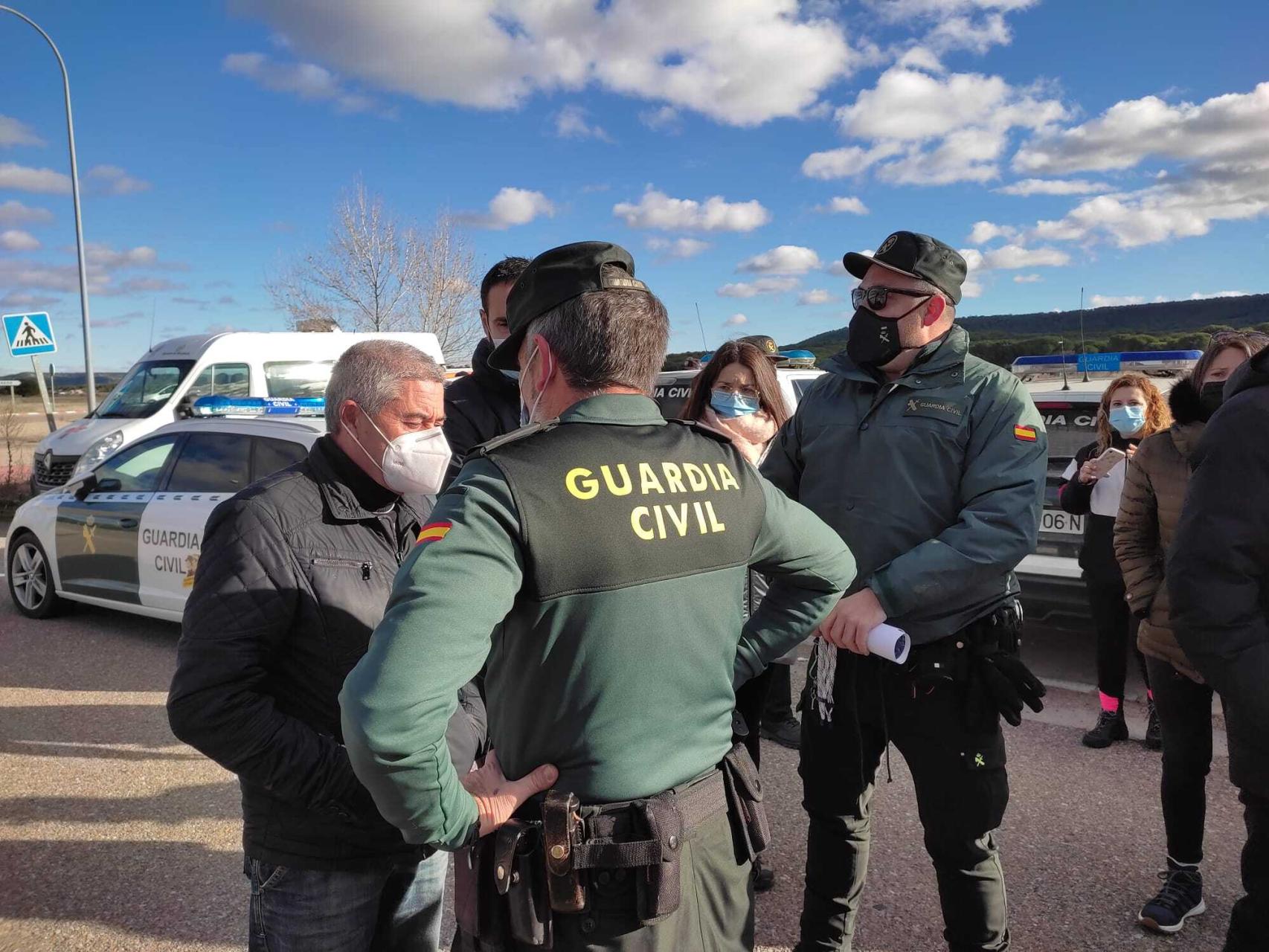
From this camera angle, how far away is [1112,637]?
4.59m

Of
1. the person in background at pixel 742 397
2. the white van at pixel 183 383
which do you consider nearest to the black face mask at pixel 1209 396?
the person in background at pixel 742 397

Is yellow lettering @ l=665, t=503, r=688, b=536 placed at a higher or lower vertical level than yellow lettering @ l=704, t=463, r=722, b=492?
lower

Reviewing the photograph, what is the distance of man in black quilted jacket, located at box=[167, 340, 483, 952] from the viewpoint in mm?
1840

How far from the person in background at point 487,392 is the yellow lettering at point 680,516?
1.55 meters

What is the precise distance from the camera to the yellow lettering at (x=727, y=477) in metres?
1.61

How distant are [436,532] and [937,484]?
65.9 inches

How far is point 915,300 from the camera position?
8.72ft

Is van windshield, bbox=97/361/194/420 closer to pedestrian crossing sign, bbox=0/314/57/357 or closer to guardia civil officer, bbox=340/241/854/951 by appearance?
pedestrian crossing sign, bbox=0/314/57/357

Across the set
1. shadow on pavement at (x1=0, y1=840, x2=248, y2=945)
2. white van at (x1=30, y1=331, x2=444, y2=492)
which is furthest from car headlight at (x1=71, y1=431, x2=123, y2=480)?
shadow on pavement at (x1=0, y1=840, x2=248, y2=945)

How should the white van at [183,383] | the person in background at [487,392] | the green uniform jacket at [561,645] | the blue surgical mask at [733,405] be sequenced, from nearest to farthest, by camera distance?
the green uniform jacket at [561,645], the person in background at [487,392], the blue surgical mask at [733,405], the white van at [183,383]

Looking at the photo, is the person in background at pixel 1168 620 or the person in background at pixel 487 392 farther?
the person in background at pixel 487 392

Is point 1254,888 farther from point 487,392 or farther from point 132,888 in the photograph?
point 132,888

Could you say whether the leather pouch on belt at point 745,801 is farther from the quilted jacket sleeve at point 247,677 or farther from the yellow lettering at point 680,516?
the quilted jacket sleeve at point 247,677

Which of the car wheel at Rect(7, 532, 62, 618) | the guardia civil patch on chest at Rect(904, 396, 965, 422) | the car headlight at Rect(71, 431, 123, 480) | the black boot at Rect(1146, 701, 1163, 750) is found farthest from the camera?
the car headlight at Rect(71, 431, 123, 480)
